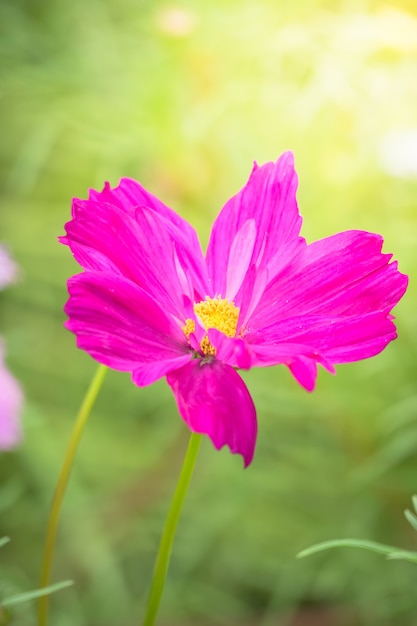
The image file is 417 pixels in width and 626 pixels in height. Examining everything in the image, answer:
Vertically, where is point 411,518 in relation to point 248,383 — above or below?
below

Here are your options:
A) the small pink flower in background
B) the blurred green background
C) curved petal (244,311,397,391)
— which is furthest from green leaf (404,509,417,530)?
the blurred green background

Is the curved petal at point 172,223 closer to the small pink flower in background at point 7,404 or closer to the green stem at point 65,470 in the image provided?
the green stem at point 65,470

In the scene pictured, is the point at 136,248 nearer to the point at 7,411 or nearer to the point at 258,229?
the point at 258,229

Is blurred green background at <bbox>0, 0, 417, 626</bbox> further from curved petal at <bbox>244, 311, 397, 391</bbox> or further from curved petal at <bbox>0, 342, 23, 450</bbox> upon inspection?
curved petal at <bbox>244, 311, 397, 391</bbox>

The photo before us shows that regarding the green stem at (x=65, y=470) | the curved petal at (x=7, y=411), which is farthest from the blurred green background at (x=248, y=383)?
the green stem at (x=65, y=470)

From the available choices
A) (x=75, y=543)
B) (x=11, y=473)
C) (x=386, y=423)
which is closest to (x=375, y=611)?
(x=386, y=423)

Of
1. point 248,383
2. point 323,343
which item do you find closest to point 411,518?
point 323,343
